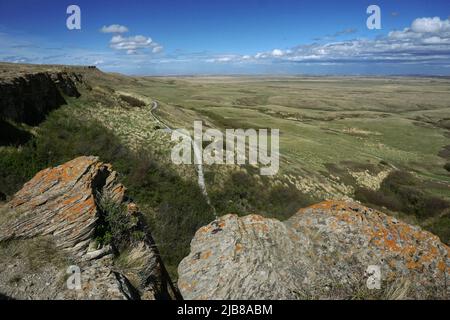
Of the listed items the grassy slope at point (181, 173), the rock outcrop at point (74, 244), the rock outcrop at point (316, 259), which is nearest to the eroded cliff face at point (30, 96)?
the grassy slope at point (181, 173)

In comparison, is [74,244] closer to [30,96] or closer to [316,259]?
[316,259]

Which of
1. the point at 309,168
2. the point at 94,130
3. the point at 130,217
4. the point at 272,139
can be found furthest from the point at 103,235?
the point at 272,139

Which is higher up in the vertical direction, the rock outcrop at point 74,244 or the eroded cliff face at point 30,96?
the eroded cliff face at point 30,96

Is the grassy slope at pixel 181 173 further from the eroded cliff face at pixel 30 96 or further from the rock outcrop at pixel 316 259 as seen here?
the rock outcrop at pixel 316 259

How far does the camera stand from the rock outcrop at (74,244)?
741cm

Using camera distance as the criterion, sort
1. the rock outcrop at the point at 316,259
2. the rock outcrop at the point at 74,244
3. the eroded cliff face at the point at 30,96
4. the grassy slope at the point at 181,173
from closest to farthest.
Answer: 1. the rock outcrop at the point at 74,244
2. the rock outcrop at the point at 316,259
3. the grassy slope at the point at 181,173
4. the eroded cliff face at the point at 30,96

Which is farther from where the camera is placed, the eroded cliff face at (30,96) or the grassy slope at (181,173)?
the eroded cliff face at (30,96)

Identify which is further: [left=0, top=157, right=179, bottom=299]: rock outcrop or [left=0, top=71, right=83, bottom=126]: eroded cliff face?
[left=0, top=71, right=83, bottom=126]: eroded cliff face

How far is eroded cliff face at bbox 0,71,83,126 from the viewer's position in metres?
24.9

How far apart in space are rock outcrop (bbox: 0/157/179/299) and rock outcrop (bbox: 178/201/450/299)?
123cm

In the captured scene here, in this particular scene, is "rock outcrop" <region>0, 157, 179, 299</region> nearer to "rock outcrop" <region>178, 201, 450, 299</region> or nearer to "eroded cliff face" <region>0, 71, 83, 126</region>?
"rock outcrop" <region>178, 201, 450, 299</region>

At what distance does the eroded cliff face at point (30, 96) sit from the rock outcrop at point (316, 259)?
22895 mm

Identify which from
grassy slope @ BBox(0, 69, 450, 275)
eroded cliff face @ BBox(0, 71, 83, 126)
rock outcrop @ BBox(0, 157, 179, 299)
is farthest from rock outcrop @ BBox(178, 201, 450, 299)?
eroded cliff face @ BBox(0, 71, 83, 126)

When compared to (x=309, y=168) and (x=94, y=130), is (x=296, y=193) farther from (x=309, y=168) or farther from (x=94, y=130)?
(x=94, y=130)
